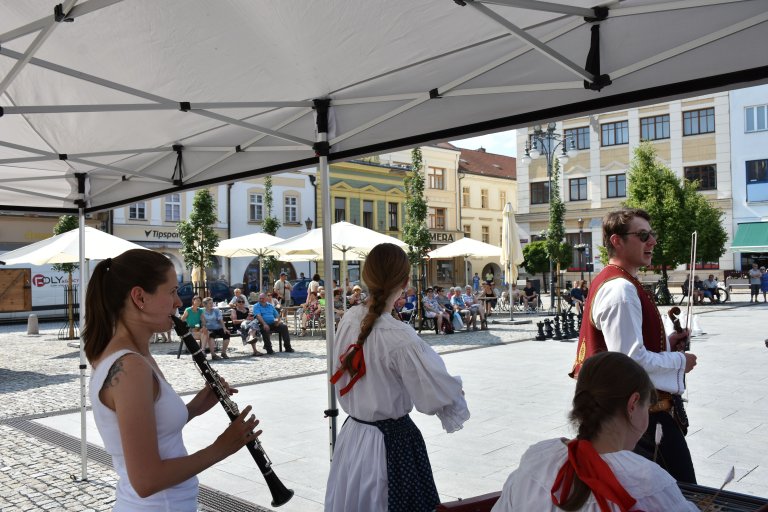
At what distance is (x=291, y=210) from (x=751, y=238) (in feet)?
88.9

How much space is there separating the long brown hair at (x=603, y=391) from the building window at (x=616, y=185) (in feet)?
140

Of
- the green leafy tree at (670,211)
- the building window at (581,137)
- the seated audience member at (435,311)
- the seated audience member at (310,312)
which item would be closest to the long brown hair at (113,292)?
the seated audience member at (310,312)

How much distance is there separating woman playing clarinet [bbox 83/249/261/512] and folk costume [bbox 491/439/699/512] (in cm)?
91

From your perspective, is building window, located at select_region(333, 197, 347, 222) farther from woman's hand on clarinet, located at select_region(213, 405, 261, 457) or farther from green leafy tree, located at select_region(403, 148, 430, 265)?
woman's hand on clarinet, located at select_region(213, 405, 261, 457)

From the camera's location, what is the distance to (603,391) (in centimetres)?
189

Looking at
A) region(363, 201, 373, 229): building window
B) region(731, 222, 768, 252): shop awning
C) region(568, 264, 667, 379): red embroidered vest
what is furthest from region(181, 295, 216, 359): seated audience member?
region(731, 222, 768, 252): shop awning

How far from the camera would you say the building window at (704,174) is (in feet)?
126

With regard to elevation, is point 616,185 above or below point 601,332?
above

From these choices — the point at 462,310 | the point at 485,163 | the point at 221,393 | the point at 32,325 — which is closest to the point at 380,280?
the point at 221,393

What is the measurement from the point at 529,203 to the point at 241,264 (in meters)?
20.6

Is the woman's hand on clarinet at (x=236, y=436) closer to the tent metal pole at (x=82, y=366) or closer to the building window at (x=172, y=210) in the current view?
the tent metal pole at (x=82, y=366)

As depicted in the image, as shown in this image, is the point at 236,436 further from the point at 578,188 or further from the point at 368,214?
the point at 578,188

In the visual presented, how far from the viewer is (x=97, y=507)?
4.89m

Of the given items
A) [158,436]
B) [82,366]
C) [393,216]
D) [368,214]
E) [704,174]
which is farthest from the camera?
[393,216]
